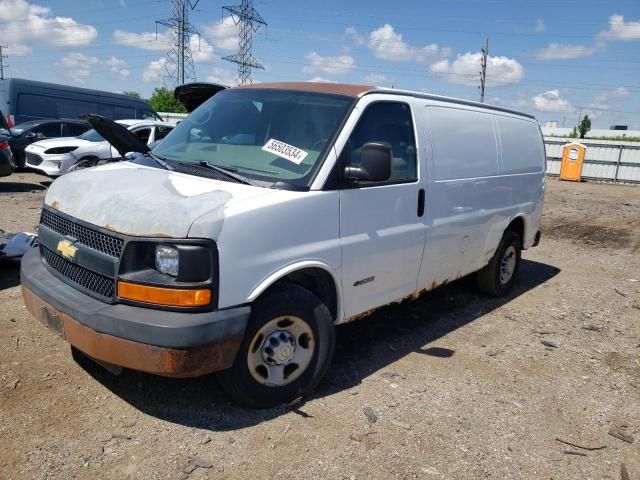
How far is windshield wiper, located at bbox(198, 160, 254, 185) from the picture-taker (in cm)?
333

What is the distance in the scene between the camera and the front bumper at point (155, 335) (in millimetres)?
2744

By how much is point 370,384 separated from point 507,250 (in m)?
3.00

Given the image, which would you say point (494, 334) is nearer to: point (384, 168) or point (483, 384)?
point (483, 384)

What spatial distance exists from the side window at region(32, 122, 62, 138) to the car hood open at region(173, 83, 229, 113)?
10.4 m

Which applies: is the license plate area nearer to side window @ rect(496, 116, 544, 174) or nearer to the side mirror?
the side mirror

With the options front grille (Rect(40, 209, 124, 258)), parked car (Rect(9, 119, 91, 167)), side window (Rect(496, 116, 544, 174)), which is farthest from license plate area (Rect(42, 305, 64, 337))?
parked car (Rect(9, 119, 91, 167))

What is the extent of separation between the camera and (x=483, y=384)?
4.00 meters

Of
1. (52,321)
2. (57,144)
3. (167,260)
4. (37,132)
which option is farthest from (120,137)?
(37,132)

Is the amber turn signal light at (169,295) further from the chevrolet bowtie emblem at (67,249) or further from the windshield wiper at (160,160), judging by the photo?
the windshield wiper at (160,160)

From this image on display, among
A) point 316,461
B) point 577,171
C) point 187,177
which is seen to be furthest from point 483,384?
point 577,171

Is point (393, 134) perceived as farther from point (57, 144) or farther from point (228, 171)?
point (57, 144)

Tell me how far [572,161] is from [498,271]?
59.3 ft

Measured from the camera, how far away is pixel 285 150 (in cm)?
354

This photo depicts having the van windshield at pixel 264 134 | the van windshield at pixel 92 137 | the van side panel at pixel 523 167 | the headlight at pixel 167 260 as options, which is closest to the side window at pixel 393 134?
the van windshield at pixel 264 134
